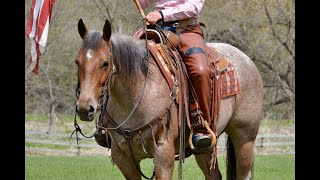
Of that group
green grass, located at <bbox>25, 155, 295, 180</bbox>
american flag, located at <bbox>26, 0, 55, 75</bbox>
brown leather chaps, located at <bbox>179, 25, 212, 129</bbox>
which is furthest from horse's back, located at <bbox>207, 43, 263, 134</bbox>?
green grass, located at <bbox>25, 155, 295, 180</bbox>

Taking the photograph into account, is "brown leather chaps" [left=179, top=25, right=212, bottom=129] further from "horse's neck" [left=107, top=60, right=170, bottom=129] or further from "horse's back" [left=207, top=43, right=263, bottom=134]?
"horse's back" [left=207, top=43, right=263, bottom=134]

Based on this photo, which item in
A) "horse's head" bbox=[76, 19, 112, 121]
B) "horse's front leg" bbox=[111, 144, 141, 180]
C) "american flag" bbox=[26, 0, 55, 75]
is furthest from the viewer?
"american flag" bbox=[26, 0, 55, 75]

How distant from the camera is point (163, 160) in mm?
7105

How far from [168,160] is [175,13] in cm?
176

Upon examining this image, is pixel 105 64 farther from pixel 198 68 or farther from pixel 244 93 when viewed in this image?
pixel 244 93

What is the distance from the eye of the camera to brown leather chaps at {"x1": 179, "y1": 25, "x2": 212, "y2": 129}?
25.2 feet

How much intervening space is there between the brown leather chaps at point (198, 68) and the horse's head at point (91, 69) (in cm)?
129

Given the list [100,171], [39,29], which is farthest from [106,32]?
[100,171]

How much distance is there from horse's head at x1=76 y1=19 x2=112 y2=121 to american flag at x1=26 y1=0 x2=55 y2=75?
173cm

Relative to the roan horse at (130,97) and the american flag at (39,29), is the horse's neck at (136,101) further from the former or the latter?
the american flag at (39,29)

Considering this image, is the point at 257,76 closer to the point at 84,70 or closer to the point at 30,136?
the point at 84,70

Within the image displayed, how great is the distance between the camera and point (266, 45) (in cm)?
3128

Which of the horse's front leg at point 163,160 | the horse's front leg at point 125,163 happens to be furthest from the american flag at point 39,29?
the horse's front leg at point 163,160
